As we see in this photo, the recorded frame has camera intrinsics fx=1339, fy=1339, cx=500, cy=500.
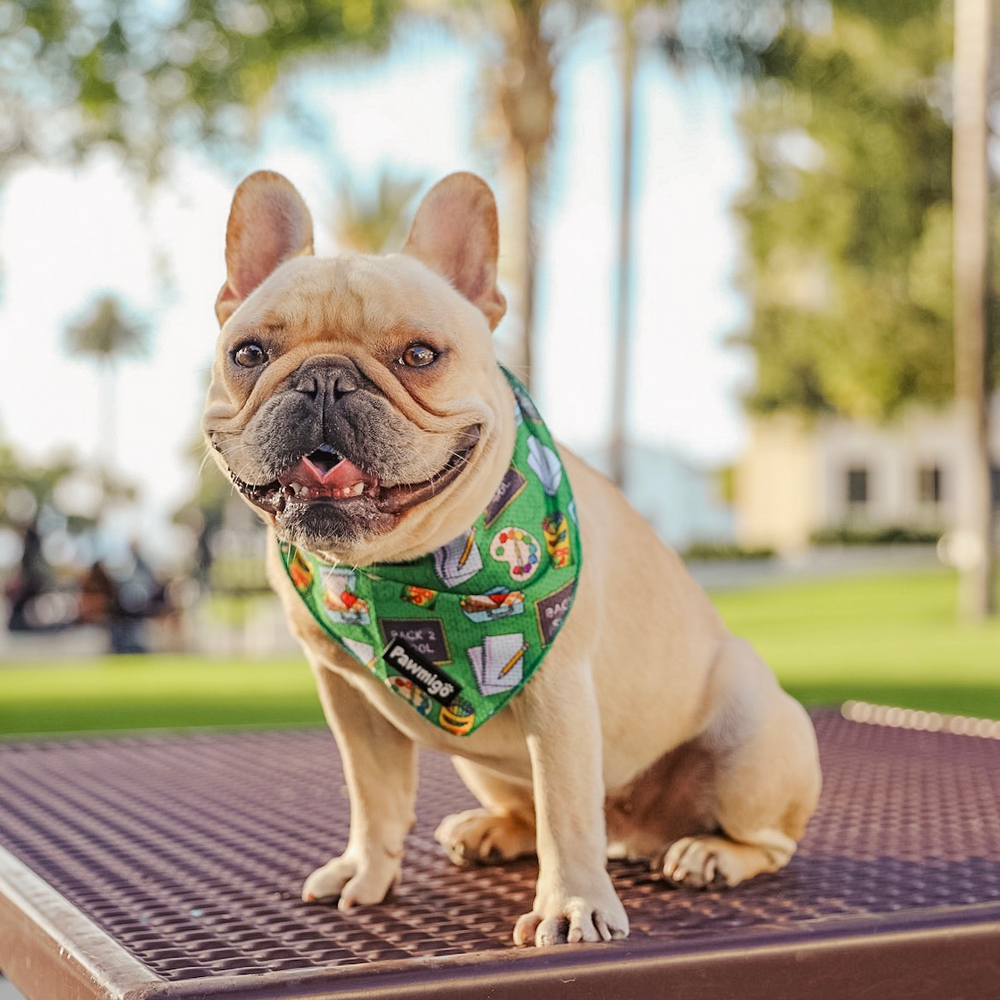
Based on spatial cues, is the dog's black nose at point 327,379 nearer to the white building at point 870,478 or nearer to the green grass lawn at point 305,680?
the green grass lawn at point 305,680

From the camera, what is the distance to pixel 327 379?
6.56ft

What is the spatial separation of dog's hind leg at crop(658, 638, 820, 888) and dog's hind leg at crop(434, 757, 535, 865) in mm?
329

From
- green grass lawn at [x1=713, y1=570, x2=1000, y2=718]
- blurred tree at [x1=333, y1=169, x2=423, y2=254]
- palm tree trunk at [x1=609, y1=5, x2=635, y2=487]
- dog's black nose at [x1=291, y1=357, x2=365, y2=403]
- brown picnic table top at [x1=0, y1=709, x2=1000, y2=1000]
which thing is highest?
blurred tree at [x1=333, y1=169, x2=423, y2=254]

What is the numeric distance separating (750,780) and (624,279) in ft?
55.8

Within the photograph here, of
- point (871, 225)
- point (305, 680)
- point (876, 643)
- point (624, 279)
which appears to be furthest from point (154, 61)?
point (871, 225)

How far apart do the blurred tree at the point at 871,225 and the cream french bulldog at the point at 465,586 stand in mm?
20472

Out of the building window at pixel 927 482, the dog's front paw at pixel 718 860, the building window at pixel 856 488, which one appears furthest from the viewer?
the building window at pixel 856 488

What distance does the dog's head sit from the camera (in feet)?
6.57

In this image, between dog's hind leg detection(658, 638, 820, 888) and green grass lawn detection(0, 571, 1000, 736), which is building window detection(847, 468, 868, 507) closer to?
green grass lawn detection(0, 571, 1000, 736)

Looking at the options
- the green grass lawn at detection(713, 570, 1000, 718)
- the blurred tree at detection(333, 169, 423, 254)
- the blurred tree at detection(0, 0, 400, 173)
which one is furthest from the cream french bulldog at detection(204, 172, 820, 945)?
the blurred tree at detection(333, 169, 423, 254)

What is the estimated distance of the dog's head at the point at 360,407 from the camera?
2.00 m

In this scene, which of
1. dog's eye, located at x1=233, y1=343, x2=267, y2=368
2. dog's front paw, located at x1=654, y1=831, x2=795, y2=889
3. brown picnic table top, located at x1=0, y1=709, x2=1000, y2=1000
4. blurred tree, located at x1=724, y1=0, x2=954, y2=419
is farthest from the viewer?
blurred tree, located at x1=724, y1=0, x2=954, y2=419

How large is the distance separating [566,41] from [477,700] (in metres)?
17.0


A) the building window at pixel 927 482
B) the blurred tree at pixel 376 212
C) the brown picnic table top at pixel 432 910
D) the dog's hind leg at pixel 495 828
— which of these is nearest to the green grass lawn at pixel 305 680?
the brown picnic table top at pixel 432 910
